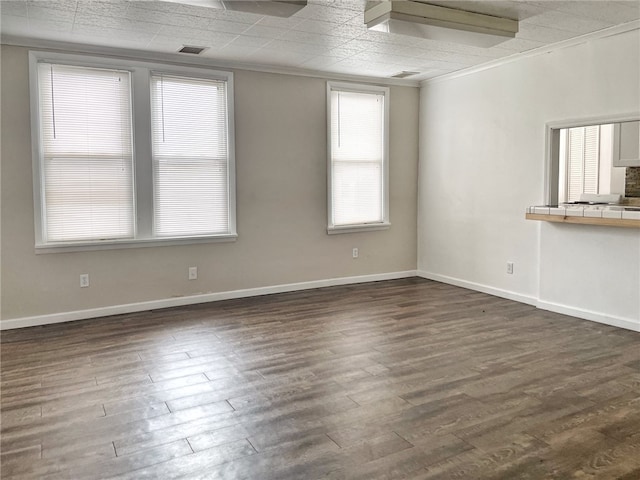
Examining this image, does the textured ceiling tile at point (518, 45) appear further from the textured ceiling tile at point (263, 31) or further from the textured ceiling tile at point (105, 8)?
the textured ceiling tile at point (105, 8)

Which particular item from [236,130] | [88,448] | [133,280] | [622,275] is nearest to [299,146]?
[236,130]

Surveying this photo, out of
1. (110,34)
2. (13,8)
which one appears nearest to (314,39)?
(110,34)

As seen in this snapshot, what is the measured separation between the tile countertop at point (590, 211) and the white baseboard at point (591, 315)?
0.87 metres

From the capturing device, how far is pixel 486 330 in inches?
171

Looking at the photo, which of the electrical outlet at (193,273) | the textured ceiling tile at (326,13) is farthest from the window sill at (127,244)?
the textured ceiling tile at (326,13)

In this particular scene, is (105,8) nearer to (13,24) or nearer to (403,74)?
(13,24)

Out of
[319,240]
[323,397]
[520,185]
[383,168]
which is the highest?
[383,168]

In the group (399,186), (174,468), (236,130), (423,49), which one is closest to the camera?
(174,468)

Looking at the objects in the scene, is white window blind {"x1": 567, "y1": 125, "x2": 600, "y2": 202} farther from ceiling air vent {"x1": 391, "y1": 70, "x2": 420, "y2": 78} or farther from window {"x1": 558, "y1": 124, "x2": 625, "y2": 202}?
ceiling air vent {"x1": 391, "y1": 70, "x2": 420, "y2": 78}

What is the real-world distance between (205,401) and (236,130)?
323 centimetres

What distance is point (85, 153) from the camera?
4.75 metres

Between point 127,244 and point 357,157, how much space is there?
2838 mm

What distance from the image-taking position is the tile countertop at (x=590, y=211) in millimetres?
4113

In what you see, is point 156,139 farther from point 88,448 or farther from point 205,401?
point 88,448
